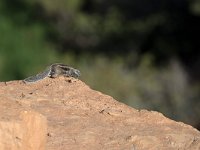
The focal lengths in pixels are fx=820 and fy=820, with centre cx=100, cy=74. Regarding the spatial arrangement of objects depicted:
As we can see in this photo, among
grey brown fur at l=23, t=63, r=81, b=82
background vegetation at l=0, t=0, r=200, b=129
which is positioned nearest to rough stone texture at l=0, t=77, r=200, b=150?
grey brown fur at l=23, t=63, r=81, b=82

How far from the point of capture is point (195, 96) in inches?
658

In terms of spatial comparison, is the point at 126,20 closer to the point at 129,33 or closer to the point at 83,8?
the point at 129,33

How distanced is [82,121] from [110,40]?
647 inches

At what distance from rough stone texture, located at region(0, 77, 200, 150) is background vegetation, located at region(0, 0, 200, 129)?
1272 cm

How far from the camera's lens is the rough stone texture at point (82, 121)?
3.84 metres

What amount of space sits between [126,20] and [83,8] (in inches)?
82.7

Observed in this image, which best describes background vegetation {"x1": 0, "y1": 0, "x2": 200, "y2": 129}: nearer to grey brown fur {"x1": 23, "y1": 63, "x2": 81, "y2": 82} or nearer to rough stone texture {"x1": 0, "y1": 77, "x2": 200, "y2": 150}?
grey brown fur {"x1": 23, "y1": 63, "x2": 81, "y2": 82}

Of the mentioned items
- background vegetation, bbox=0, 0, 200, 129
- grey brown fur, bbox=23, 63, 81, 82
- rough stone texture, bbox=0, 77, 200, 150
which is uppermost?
background vegetation, bbox=0, 0, 200, 129

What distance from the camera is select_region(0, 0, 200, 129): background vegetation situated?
1817 cm

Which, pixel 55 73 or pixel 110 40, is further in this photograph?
pixel 110 40

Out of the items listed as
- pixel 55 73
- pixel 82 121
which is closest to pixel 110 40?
pixel 55 73

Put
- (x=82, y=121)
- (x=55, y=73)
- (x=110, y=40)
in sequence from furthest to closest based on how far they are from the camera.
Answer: (x=110, y=40) < (x=55, y=73) < (x=82, y=121)

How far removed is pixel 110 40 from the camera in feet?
67.2

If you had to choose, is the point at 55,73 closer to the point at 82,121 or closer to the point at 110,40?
the point at 82,121
